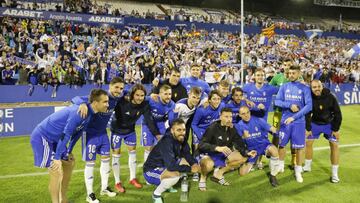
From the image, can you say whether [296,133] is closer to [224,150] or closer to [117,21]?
[224,150]

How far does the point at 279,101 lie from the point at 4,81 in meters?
14.1

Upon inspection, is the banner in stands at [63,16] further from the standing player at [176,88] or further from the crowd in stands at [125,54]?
the standing player at [176,88]

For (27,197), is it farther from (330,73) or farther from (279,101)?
(330,73)

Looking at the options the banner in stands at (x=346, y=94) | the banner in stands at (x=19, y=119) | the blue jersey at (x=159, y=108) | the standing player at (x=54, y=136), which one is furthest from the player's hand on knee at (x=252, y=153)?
the banner in stands at (x=346, y=94)

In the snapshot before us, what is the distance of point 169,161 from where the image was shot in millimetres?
5293

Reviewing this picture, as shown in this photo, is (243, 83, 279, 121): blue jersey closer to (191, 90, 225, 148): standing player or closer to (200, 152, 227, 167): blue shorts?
(191, 90, 225, 148): standing player

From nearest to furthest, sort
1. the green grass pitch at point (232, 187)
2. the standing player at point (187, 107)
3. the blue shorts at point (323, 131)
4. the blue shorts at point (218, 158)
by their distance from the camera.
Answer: the green grass pitch at point (232, 187) < the standing player at point (187, 107) < the blue shorts at point (218, 158) < the blue shorts at point (323, 131)

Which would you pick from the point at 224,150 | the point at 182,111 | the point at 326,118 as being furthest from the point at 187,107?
the point at 326,118

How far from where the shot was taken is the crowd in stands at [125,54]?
17.4 metres

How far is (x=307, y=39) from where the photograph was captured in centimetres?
3394

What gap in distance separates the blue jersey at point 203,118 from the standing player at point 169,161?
39.2 inches

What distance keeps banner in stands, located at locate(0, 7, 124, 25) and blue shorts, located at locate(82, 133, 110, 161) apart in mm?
18937

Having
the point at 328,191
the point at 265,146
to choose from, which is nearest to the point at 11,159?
the point at 265,146

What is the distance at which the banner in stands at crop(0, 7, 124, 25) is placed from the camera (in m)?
21.5
